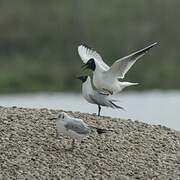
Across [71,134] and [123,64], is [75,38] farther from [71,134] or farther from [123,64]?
[71,134]

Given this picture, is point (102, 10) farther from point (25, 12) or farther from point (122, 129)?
point (122, 129)

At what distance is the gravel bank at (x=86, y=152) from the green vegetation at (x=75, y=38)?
1395 cm

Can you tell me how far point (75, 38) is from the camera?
2806 cm

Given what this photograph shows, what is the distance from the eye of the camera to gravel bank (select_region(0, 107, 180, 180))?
9078 millimetres

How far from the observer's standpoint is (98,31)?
2862cm

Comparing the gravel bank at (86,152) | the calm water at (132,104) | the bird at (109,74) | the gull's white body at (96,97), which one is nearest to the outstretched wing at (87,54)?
the bird at (109,74)

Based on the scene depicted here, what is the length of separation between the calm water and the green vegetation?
1026 mm

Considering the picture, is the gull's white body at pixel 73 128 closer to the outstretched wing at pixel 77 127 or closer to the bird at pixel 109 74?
the outstretched wing at pixel 77 127

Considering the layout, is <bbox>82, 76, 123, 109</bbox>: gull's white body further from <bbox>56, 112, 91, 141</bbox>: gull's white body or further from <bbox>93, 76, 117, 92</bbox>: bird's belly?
<bbox>56, 112, 91, 141</bbox>: gull's white body

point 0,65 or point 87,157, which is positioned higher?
point 0,65

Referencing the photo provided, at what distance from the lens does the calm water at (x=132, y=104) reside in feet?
60.5

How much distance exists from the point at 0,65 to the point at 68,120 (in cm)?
1749

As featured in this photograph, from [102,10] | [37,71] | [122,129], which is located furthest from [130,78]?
[122,129]

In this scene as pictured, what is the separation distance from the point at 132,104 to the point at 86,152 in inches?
450
